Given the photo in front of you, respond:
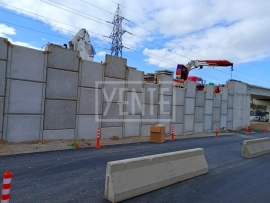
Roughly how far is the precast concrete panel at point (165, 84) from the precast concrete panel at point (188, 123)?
142 inches

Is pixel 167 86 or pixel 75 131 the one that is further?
pixel 167 86

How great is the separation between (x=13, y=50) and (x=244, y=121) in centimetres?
2969

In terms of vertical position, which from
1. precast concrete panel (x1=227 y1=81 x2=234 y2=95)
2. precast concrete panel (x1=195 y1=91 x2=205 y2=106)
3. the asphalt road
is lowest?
the asphalt road

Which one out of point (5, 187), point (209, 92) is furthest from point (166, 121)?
point (5, 187)

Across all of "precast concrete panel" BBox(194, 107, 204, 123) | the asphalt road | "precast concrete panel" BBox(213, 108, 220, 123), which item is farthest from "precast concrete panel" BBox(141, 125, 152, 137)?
"precast concrete panel" BBox(213, 108, 220, 123)

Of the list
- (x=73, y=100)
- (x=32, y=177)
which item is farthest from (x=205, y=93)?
(x=32, y=177)

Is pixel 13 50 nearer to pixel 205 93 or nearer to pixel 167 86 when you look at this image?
pixel 167 86

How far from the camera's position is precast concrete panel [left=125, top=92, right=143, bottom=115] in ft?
52.5

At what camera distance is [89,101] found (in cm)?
1359

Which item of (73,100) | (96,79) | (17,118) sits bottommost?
(17,118)

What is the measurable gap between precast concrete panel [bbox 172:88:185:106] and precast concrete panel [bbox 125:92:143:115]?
421 cm

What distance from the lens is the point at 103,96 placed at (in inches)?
564

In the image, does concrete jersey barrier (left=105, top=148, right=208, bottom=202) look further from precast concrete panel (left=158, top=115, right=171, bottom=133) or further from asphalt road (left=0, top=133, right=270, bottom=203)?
precast concrete panel (left=158, top=115, right=171, bottom=133)

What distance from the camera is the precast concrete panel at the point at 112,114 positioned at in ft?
47.5
